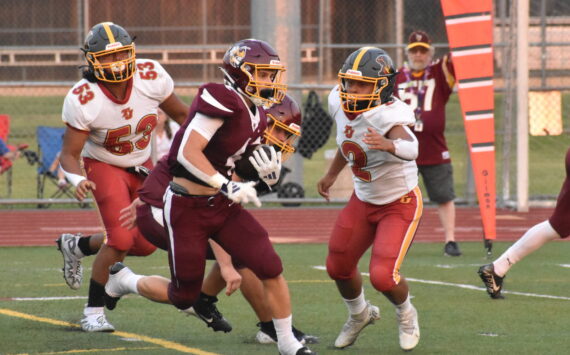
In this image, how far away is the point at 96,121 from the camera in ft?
24.0

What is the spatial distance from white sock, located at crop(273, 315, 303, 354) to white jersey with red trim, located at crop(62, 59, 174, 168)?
6.56 ft

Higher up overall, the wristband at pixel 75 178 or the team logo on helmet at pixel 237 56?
the team logo on helmet at pixel 237 56

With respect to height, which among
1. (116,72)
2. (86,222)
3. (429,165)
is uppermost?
(116,72)

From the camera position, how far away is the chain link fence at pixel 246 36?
16.9 metres

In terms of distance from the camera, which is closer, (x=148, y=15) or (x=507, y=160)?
(x=507, y=160)

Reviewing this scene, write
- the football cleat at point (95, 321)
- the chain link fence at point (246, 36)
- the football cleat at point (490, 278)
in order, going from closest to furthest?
1. the football cleat at point (95, 321)
2. the football cleat at point (490, 278)
3. the chain link fence at point (246, 36)

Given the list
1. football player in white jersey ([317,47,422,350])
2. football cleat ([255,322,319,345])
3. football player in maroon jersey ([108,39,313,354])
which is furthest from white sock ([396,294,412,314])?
football player in maroon jersey ([108,39,313,354])

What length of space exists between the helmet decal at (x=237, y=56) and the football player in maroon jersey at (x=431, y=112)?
4.72 metres

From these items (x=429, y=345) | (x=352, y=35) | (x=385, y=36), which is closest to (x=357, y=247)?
(x=429, y=345)

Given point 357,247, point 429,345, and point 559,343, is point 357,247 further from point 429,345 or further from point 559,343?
point 559,343

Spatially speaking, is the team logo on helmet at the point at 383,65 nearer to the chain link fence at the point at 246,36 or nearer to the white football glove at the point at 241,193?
the white football glove at the point at 241,193

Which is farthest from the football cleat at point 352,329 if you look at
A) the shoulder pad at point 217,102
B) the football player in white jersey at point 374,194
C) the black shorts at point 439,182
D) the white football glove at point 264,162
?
the black shorts at point 439,182

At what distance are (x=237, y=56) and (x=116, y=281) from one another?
5.49 feet

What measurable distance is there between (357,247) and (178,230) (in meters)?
1.15
